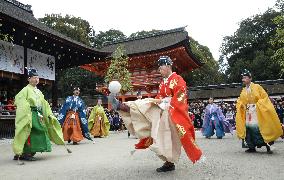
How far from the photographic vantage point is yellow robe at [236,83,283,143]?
8.03m

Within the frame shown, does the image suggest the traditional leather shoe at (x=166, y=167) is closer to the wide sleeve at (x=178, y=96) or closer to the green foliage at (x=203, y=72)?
the wide sleeve at (x=178, y=96)

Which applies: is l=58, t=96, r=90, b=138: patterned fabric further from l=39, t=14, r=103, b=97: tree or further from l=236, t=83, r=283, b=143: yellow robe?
l=39, t=14, r=103, b=97: tree

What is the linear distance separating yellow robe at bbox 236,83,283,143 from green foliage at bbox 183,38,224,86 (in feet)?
132

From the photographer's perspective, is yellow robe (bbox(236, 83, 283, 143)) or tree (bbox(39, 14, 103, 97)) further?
tree (bbox(39, 14, 103, 97))

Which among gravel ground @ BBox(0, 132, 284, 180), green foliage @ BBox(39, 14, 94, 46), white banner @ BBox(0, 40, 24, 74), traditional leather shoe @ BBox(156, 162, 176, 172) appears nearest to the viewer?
gravel ground @ BBox(0, 132, 284, 180)

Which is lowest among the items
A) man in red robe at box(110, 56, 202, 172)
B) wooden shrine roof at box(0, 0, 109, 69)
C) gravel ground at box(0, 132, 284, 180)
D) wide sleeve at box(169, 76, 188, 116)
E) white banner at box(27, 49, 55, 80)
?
gravel ground at box(0, 132, 284, 180)

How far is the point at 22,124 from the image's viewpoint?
307 inches

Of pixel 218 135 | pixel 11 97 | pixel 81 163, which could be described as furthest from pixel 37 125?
pixel 11 97

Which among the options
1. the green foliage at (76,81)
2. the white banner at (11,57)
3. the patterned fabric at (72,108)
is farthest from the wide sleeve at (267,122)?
the green foliage at (76,81)

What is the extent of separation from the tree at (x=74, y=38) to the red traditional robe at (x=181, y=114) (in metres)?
→ 36.8

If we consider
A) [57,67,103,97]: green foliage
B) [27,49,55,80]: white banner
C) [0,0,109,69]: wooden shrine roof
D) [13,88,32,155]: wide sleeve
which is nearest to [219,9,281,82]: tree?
[57,67,103,97]: green foliage

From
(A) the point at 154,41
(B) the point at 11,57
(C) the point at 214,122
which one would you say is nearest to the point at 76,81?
(A) the point at 154,41

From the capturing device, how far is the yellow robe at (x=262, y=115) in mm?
8031

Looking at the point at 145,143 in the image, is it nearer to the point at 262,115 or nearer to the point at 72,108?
the point at 262,115
